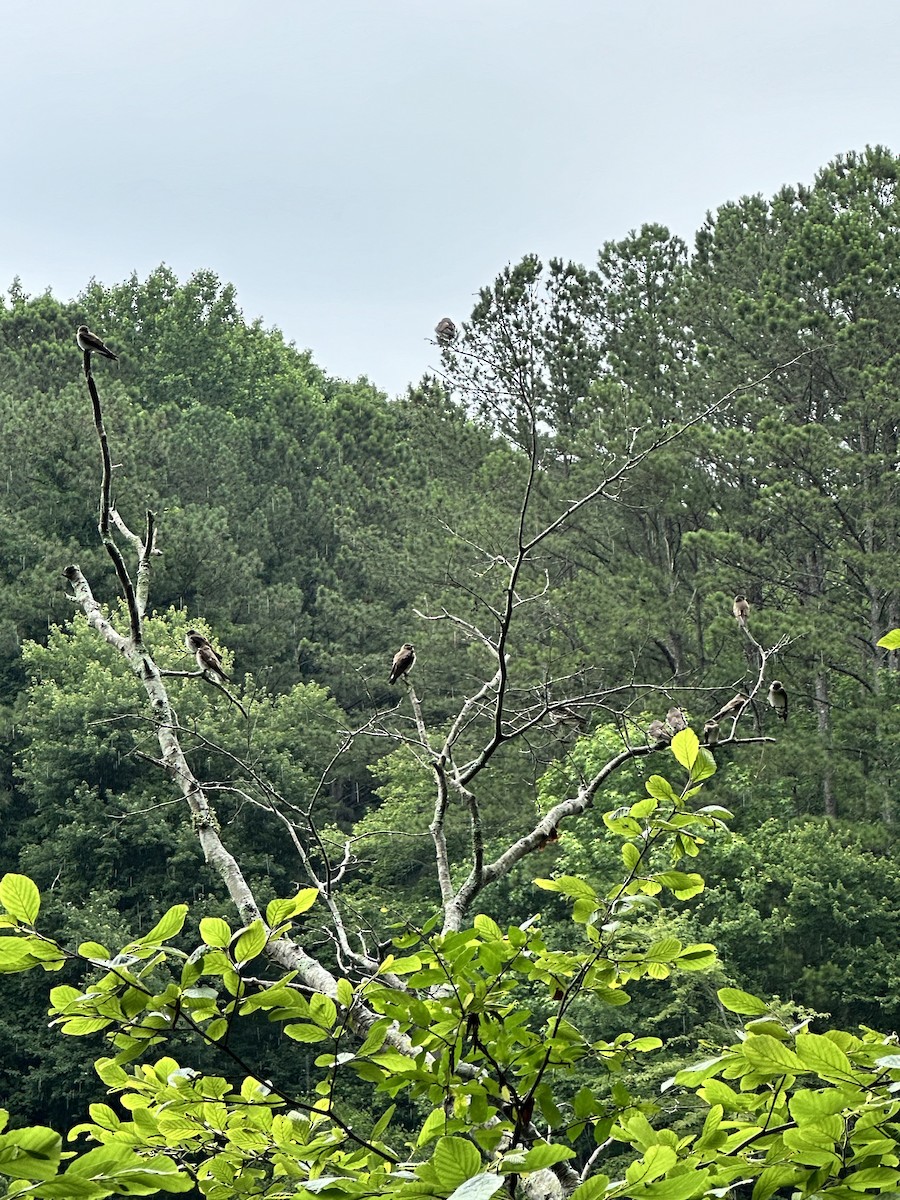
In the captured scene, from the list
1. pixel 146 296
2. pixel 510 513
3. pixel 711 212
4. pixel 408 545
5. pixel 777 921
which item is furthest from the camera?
pixel 146 296

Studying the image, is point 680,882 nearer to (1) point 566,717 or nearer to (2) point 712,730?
(2) point 712,730

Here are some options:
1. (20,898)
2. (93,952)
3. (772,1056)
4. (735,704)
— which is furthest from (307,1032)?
(735,704)

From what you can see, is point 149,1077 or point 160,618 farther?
point 160,618

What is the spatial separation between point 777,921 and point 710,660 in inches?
217

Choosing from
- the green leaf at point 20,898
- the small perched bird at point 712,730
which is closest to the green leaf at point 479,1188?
the green leaf at point 20,898

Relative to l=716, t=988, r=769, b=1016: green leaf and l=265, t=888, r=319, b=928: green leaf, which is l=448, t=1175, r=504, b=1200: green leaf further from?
l=265, t=888, r=319, b=928: green leaf

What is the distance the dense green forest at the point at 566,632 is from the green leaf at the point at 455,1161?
48.2ft

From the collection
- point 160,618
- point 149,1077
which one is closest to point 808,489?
point 160,618

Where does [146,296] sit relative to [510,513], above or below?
above

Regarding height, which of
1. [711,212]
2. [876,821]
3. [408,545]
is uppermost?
[711,212]

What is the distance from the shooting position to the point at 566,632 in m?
25.1

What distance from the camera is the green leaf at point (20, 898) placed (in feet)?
7.49

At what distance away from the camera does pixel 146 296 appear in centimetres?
4100

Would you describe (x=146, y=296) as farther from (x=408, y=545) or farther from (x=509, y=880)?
(x=509, y=880)
